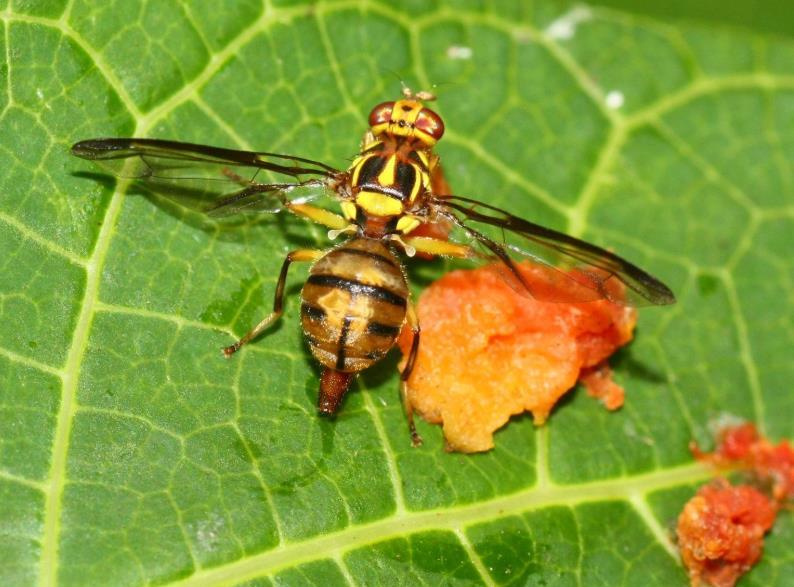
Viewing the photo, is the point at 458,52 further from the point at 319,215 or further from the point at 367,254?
the point at 367,254

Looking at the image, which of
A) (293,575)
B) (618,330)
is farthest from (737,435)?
(293,575)

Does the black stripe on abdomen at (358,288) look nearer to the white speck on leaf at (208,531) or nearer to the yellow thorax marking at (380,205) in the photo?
the yellow thorax marking at (380,205)

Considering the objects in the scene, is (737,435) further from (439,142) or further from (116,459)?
(116,459)

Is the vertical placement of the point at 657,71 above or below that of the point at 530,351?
above

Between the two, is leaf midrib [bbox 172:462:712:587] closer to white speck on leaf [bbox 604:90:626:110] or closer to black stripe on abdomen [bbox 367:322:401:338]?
black stripe on abdomen [bbox 367:322:401:338]

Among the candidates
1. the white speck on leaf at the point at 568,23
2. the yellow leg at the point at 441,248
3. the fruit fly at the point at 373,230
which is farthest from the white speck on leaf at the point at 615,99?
the yellow leg at the point at 441,248

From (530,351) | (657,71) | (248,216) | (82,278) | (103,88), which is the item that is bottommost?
(530,351)

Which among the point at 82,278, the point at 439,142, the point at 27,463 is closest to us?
the point at 27,463
